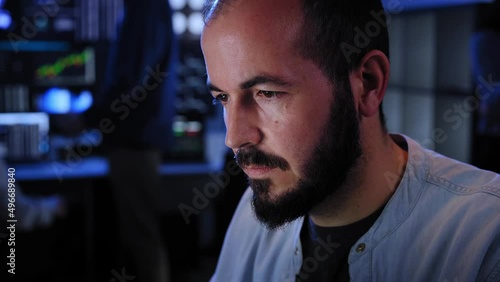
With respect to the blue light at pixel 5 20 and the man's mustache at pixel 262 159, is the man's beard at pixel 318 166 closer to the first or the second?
the man's mustache at pixel 262 159

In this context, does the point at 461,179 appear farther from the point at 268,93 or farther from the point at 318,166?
the point at 268,93

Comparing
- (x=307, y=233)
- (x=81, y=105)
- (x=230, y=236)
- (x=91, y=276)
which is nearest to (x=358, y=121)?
(x=307, y=233)

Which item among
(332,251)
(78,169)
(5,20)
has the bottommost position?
(78,169)

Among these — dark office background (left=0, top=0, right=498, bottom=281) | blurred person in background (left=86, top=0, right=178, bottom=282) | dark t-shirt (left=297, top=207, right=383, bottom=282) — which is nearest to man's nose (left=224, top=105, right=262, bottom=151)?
dark t-shirt (left=297, top=207, right=383, bottom=282)

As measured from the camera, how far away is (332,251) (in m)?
1.16

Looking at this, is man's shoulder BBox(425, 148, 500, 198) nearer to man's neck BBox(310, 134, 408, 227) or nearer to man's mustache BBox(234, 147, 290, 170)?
man's neck BBox(310, 134, 408, 227)

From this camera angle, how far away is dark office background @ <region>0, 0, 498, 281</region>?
359cm

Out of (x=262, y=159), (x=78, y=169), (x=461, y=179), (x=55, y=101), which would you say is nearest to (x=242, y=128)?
(x=262, y=159)

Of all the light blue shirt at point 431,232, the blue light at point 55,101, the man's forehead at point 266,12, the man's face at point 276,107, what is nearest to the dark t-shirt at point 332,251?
the light blue shirt at point 431,232

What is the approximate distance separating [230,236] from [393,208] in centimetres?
45

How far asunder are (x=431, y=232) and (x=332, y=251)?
0.65 ft

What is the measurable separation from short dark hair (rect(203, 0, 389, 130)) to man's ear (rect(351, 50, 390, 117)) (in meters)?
0.02

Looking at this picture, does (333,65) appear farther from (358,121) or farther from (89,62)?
(89,62)

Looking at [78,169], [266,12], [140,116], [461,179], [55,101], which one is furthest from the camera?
[55,101]
